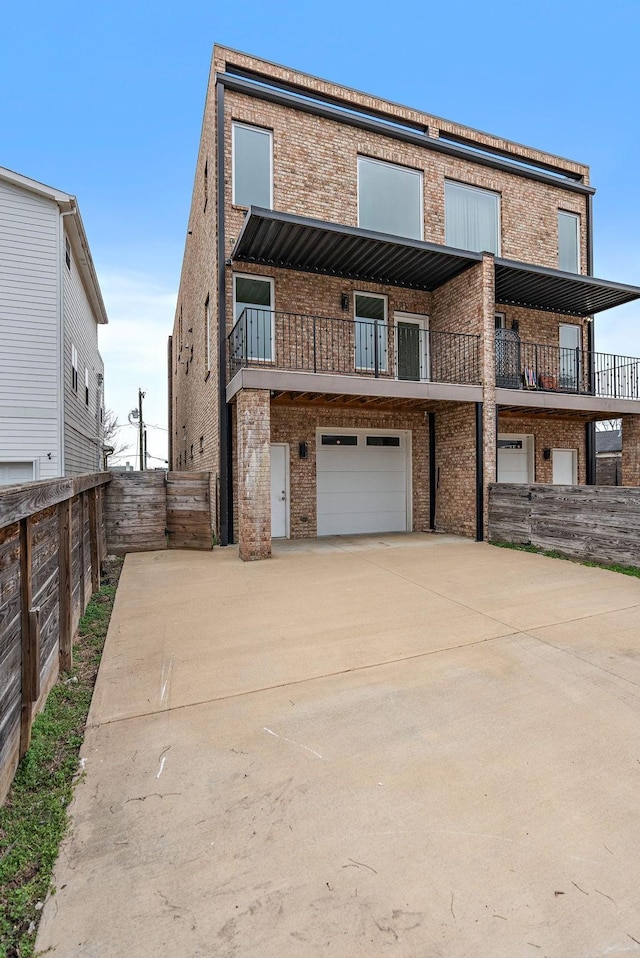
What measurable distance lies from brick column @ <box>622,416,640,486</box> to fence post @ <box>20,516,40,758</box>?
1285 cm

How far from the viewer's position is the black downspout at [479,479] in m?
9.48

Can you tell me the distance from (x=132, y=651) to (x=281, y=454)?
649 cm

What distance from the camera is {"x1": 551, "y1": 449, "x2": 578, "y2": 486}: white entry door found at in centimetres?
1272

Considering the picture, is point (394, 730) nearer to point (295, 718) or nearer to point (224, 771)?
point (295, 718)

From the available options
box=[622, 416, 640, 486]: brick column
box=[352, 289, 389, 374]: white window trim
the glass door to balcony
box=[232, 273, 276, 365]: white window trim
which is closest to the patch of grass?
box=[232, 273, 276, 365]: white window trim

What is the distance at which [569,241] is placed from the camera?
42.8 ft

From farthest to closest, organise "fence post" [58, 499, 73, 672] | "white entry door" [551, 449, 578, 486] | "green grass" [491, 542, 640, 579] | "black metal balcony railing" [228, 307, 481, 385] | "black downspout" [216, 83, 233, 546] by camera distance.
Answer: "white entry door" [551, 449, 578, 486] < "black metal balcony railing" [228, 307, 481, 385] < "black downspout" [216, 83, 233, 546] < "green grass" [491, 542, 640, 579] < "fence post" [58, 499, 73, 672]

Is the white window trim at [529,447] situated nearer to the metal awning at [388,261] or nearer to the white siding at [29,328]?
the metal awning at [388,261]

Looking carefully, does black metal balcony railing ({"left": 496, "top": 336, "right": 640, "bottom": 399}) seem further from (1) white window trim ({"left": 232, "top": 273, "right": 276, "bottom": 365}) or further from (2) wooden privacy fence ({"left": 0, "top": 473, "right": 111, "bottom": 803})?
(2) wooden privacy fence ({"left": 0, "top": 473, "right": 111, "bottom": 803})

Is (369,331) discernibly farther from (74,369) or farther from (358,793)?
(358,793)

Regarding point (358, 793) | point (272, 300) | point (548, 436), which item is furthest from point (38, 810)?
point (548, 436)

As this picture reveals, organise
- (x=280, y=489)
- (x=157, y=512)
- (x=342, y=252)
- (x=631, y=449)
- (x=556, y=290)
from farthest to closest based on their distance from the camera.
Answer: (x=631, y=449) < (x=556, y=290) < (x=280, y=489) < (x=342, y=252) < (x=157, y=512)

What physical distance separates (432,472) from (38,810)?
10.0 meters

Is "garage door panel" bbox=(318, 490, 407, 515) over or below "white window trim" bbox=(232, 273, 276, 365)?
below
